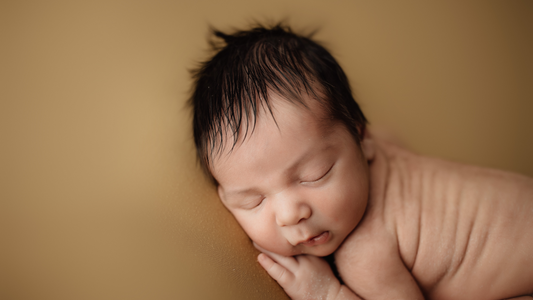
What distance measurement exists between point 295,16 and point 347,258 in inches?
43.4

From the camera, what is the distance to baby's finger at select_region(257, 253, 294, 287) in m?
0.86

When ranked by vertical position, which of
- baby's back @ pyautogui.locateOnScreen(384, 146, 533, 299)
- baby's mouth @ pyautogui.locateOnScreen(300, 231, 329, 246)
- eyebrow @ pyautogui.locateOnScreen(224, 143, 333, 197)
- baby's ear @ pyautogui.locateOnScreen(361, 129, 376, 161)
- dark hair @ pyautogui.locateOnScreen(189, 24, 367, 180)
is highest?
dark hair @ pyautogui.locateOnScreen(189, 24, 367, 180)

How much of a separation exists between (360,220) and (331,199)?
15 cm

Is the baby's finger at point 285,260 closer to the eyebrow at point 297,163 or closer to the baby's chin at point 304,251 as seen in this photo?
the baby's chin at point 304,251

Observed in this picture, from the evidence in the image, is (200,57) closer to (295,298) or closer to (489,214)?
(295,298)

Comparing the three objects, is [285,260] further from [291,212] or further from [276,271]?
[291,212]

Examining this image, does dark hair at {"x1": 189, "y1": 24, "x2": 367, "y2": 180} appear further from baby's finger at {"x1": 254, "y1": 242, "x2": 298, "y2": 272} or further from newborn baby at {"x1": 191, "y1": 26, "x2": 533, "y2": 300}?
baby's finger at {"x1": 254, "y1": 242, "x2": 298, "y2": 272}

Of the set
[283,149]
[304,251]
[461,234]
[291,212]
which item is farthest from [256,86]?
[461,234]

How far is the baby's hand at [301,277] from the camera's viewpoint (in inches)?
33.7

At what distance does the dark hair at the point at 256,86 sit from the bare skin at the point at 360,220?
4 centimetres

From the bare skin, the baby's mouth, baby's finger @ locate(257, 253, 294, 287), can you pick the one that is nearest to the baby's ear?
the bare skin

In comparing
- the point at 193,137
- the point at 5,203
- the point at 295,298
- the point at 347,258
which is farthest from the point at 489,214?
the point at 5,203

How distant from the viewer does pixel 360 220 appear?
35.5 inches

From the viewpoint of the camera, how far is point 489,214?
2.88 ft
